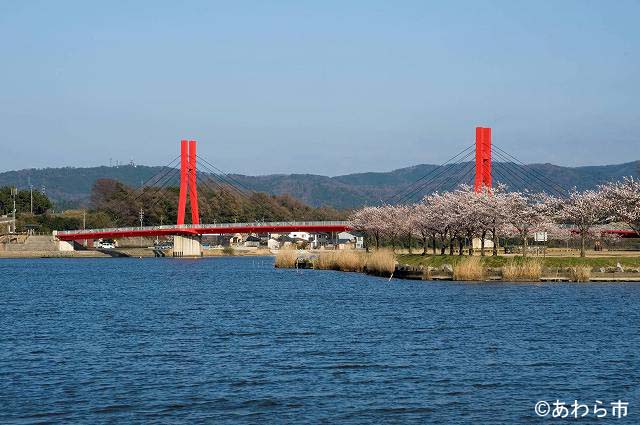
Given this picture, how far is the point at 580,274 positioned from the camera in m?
60.4

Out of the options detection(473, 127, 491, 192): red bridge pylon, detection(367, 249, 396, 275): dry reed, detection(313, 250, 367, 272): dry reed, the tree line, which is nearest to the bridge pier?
detection(313, 250, 367, 272): dry reed

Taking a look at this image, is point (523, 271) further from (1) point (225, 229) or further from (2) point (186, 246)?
(2) point (186, 246)

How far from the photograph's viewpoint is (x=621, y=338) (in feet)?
108

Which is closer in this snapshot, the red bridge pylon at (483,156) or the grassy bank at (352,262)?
the grassy bank at (352,262)

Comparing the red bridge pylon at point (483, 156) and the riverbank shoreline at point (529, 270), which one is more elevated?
the red bridge pylon at point (483, 156)

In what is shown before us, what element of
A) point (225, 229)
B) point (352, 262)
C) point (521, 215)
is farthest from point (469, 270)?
point (225, 229)

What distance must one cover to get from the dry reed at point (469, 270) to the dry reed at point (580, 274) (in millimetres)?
5450

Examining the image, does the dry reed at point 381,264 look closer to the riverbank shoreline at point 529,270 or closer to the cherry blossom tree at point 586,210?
the riverbank shoreline at point 529,270

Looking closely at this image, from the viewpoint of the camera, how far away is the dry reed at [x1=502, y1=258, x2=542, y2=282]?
60.4 meters

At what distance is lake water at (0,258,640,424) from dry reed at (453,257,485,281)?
9.55 m

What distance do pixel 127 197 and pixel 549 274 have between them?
137797 mm

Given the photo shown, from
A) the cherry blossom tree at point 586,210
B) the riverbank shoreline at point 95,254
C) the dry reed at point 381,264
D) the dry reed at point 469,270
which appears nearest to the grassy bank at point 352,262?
the dry reed at point 381,264

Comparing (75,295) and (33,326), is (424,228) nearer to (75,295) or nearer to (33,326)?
(75,295)

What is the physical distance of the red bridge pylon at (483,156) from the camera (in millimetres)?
91250
